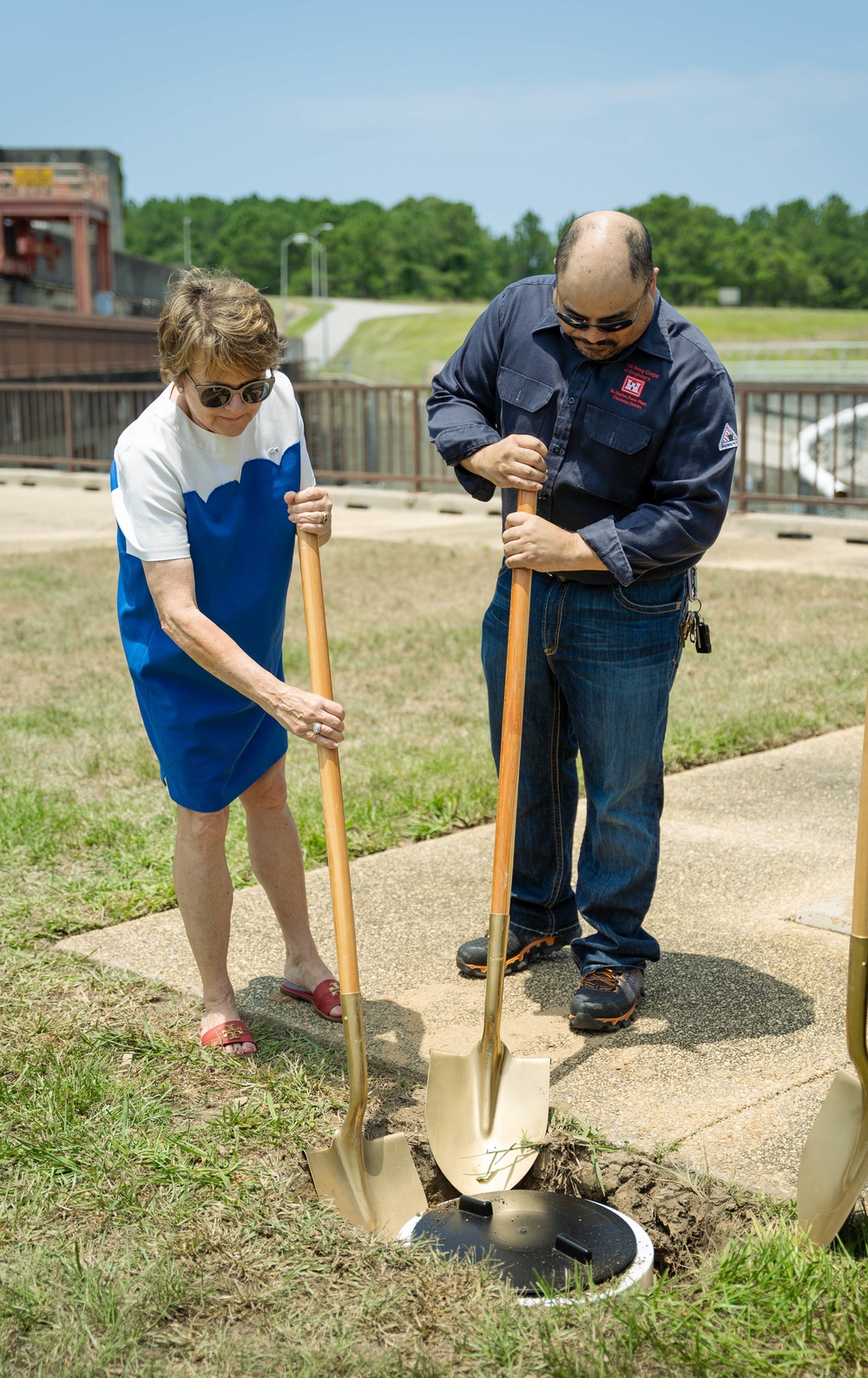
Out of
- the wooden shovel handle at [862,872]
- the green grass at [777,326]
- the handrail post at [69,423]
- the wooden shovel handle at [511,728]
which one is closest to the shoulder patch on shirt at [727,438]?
the wooden shovel handle at [511,728]

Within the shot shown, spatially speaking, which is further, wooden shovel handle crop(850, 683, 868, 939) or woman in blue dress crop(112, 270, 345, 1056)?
woman in blue dress crop(112, 270, 345, 1056)

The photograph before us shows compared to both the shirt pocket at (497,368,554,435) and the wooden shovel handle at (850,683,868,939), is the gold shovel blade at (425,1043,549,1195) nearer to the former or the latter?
the wooden shovel handle at (850,683,868,939)

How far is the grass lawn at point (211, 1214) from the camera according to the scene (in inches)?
83.2

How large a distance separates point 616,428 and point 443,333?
68.9m

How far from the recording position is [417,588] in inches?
396

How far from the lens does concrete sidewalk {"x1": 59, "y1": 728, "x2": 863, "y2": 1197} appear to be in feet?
9.33

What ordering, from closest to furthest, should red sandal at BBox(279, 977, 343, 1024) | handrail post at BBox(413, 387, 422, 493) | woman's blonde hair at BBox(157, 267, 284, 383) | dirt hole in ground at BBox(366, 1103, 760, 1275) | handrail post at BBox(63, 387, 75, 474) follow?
dirt hole in ground at BBox(366, 1103, 760, 1275)
woman's blonde hair at BBox(157, 267, 284, 383)
red sandal at BBox(279, 977, 343, 1024)
handrail post at BBox(413, 387, 422, 493)
handrail post at BBox(63, 387, 75, 474)

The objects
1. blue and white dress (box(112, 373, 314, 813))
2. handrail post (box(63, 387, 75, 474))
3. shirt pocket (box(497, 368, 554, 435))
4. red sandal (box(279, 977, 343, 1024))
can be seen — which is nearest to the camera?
blue and white dress (box(112, 373, 314, 813))

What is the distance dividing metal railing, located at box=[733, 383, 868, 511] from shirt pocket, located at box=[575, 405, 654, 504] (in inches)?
397

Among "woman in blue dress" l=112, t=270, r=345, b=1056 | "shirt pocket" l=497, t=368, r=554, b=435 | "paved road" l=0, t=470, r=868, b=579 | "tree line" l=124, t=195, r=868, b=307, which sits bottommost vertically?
"paved road" l=0, t=470, r=868, b=579

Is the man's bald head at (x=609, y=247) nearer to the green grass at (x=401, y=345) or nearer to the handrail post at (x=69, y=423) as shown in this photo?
the handrail post at (x=69, y=423)

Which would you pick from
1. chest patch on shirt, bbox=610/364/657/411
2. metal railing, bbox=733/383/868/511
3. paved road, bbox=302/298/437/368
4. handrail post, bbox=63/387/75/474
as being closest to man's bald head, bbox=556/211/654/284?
chest patch on shirt, bbox=610/364/657/411

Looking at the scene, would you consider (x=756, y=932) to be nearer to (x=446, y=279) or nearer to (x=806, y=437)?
(x=806, y=437)

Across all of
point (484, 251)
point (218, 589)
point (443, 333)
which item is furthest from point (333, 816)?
point (484, 251)
